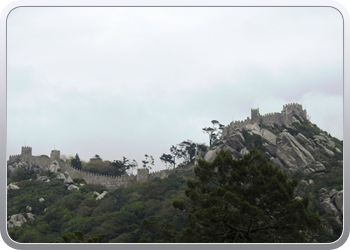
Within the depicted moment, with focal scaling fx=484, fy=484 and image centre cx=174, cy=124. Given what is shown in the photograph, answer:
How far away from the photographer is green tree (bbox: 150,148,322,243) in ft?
48.1

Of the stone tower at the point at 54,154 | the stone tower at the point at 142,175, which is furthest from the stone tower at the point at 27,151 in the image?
the stone tower at the point at 142,175

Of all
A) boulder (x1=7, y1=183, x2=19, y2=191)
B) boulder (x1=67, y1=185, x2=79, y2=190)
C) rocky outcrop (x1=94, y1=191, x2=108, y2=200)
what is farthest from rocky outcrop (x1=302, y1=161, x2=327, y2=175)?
boulder (x1=7, y1=183, x2=19, y2=191)

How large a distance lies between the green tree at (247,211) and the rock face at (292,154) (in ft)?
77.9

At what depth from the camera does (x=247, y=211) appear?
48.2 feet

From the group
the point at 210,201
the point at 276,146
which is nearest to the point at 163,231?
the point at 210,201

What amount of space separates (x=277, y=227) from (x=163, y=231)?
3676 millimetres

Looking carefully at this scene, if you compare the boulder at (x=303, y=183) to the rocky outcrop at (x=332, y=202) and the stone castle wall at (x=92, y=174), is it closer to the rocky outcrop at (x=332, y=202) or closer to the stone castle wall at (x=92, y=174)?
the rocky outcrop at (x=332, y=202)

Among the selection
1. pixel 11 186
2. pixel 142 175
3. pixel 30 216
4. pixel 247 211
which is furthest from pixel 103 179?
pixel 247 211

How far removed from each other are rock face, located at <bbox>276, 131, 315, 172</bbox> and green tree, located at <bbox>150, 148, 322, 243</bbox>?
23.7 m

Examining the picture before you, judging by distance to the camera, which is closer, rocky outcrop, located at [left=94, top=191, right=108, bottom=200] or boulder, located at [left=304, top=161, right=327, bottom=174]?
boulder, located at [left=304, top=161, right=327, bottom=174]

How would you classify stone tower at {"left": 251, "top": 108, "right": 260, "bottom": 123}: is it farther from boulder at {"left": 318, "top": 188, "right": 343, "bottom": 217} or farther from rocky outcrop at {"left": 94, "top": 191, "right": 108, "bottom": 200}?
boulder at {"left": 318, "top": 188, "right": 343, "bottom": 217}

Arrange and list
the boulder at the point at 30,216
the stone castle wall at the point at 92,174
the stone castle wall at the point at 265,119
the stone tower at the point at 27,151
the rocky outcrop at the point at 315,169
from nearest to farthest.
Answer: the rocky outcrop at the point at 315,169
the boulder at the point at 30,216
the stone castle wall at the point at 265,119
the stone castle wall at the point at 92,174
the stone tower at the point at 27,151

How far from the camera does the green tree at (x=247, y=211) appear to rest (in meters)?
14.7

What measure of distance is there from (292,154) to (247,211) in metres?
27.6
